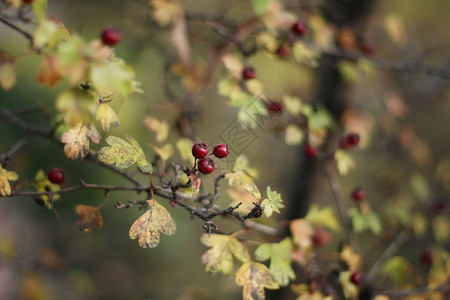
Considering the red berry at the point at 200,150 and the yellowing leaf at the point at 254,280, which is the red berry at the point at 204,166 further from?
the yellowing leaf at the point at 254,280

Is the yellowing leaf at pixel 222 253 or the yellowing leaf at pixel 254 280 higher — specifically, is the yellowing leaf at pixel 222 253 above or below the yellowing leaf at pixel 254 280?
above

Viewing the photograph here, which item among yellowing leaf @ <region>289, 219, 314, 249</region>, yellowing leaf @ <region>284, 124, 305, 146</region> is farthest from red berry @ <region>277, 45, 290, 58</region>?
yellowing leaf @ <region>289, 219, 314, 249</region>

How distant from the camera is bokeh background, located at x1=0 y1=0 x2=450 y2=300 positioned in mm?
→ 2471

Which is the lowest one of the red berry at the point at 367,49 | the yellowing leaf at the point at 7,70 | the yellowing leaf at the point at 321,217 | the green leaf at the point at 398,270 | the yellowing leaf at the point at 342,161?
the green leaf at the point at 398,270

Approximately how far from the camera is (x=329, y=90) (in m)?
2.21

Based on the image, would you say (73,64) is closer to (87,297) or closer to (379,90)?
(379,90)

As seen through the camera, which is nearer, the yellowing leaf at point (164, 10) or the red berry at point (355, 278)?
the red berry at point (355, 278)

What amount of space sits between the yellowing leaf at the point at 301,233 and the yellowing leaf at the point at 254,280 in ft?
1.21

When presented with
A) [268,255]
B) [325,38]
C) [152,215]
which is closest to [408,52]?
[325,38]

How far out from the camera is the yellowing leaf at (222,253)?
3.48 feet

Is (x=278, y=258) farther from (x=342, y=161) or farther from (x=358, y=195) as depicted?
(x=358, y=195)

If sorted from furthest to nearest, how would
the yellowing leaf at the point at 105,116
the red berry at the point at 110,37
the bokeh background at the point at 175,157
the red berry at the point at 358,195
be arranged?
the bokeh background at the point at 175,157
the red berry at the point at 358,195
the red berry at the point at 110,37
the yellowing leaf at the point at 105,116

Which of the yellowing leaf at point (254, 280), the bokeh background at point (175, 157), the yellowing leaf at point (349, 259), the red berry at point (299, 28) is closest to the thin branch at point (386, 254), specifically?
the bokeh background at point (175, 157)

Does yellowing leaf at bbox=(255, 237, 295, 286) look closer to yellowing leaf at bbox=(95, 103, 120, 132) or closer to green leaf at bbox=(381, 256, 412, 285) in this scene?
yellowing leaf at bbox=(95, 103, 120, 132)
